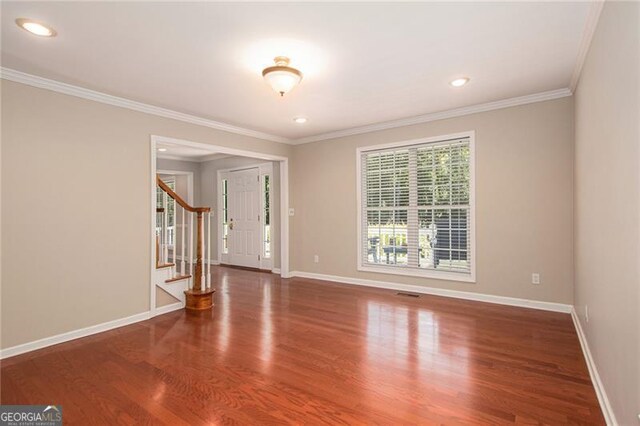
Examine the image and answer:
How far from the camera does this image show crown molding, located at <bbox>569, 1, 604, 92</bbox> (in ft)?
7.07

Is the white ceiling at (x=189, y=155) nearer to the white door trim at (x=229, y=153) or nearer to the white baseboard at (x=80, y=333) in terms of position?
the white door trim at (x=229, y=153)

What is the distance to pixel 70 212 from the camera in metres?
3.30

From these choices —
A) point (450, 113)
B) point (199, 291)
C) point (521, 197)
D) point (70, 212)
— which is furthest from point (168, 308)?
point (521, 197)

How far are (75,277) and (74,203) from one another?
74 cm

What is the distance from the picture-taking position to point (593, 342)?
242 centimetres

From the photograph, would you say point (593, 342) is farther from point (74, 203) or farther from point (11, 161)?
point (11, 161)

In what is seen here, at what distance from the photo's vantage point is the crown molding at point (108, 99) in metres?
2.99

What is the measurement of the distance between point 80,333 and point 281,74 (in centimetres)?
321

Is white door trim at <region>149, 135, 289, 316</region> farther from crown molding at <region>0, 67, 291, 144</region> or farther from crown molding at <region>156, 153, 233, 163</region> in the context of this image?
crown molding at <region>156, 153, 233, 163</region>

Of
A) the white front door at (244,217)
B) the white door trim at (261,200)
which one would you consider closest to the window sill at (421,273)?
the white door trim at (261,200)

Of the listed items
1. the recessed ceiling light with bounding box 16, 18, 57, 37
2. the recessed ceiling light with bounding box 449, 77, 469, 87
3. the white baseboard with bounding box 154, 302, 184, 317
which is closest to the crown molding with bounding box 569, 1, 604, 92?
the recessed ceiling light with bounding box 449, 77, 469, 87

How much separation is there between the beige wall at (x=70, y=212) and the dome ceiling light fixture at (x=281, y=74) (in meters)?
1.98

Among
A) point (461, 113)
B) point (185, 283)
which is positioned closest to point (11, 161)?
point (185, 283)

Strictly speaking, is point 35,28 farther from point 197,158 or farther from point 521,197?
point 197,158
